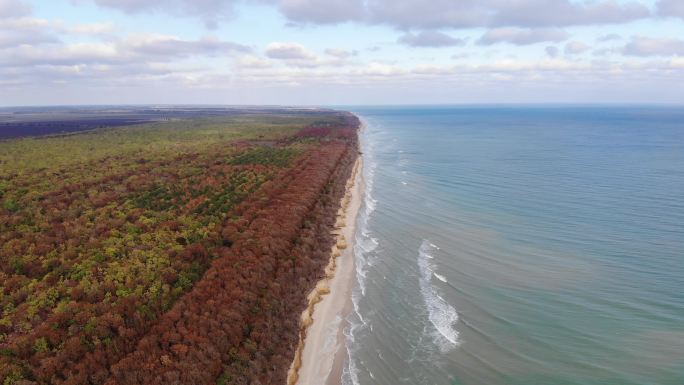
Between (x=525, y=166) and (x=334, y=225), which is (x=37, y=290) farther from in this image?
(x=525, y=166)

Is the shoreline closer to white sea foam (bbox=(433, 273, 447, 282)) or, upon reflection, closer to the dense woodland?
the dense woodland

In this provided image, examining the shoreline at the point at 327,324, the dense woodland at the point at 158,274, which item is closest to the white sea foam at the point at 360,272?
the shoreline at the point at 327,324

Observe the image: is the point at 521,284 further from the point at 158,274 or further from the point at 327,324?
the point at 158,274

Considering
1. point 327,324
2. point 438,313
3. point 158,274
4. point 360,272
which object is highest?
point 158,274

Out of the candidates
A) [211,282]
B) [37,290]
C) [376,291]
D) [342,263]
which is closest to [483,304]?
[376,291]

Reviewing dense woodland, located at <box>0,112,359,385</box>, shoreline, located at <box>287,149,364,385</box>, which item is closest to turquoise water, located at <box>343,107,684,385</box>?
shoreline, located at <box>287,149,364,385</box>

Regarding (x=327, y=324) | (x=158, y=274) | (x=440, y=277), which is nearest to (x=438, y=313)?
(x=440, y=277)

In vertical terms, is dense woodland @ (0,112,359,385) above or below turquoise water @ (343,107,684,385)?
above
